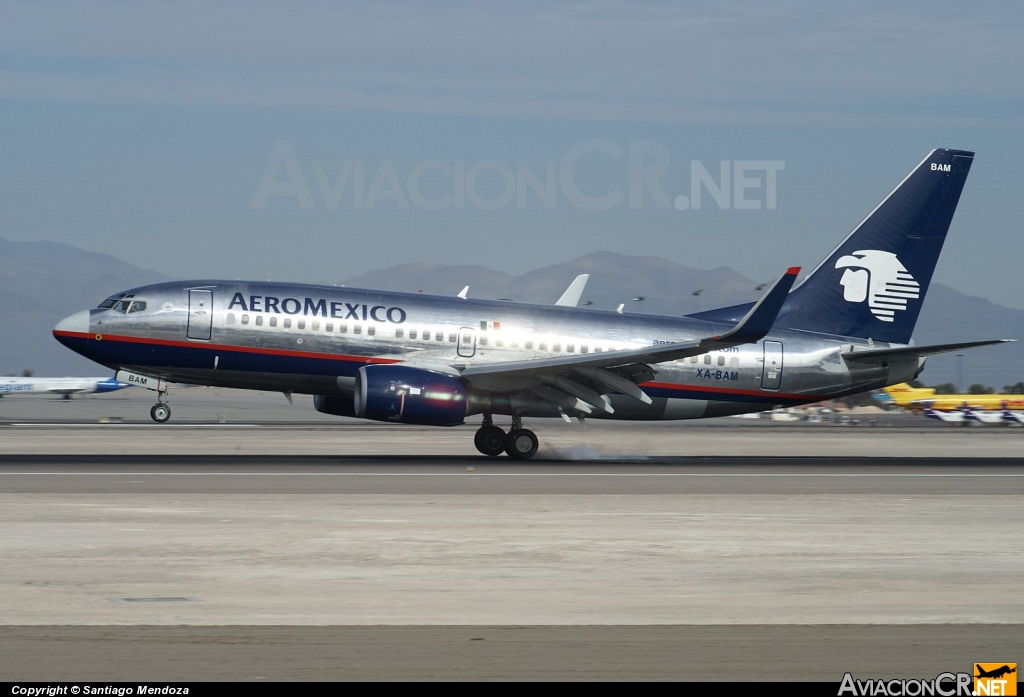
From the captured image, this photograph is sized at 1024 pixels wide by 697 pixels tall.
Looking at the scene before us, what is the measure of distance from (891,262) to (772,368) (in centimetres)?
565

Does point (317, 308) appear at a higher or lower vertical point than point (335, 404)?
higher

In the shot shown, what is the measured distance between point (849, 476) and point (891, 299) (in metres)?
9.43

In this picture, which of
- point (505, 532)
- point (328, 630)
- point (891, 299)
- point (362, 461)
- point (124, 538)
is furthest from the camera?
point (891, 299)

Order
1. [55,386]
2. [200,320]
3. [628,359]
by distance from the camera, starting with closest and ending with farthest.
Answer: [628,359], [200,320], [55,386]

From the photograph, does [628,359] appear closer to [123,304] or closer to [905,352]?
[905,352]

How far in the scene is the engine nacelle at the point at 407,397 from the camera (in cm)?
2647

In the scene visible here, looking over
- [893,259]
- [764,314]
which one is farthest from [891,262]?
[764,314]

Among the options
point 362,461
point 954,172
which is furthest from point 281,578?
point 954,172

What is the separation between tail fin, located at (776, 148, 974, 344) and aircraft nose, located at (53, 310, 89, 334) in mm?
19701

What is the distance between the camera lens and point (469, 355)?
29328mm

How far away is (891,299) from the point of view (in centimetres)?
3319

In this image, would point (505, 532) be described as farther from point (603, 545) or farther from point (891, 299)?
point (891, 299)

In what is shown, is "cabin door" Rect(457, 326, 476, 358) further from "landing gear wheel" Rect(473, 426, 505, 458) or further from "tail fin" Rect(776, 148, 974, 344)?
"tail fin" Rect(776, 148, 974, 344)

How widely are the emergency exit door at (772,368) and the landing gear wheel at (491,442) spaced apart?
25.0 ft
